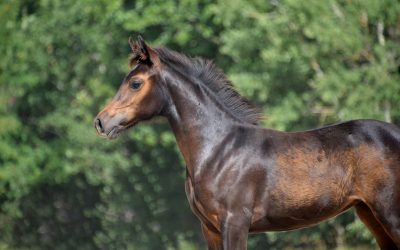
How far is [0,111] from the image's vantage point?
56.6ft

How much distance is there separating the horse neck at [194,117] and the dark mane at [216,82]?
9cm

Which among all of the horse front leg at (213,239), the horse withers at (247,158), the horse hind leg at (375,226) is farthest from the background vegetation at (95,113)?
the horse front leg at (213,239)

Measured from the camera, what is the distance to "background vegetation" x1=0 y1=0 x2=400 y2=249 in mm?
14875

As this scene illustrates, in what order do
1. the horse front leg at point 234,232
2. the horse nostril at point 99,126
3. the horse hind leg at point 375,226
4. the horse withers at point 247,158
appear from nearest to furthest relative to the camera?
the horse front leg at point 234,232, the horse withers at point 247,158, the horse nostril at point 99,126, the horse hind leg at point 375,226

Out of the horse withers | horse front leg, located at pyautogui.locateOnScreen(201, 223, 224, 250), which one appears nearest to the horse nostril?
the horse withers

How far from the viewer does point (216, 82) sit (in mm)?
6621

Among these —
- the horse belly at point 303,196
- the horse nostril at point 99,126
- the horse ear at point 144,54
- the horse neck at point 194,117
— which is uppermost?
the horse ear at point 144,54

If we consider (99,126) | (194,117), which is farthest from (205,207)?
(99,126)

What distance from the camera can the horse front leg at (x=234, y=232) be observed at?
600 centimetres

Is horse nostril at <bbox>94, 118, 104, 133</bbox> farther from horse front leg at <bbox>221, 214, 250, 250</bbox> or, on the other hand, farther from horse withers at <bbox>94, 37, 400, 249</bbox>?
horse front leg at <bbox>221, 214, 250, 250</bbox>

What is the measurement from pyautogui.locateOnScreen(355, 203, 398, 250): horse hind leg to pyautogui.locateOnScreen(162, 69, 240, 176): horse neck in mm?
1374

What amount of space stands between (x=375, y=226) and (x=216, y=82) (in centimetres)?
193

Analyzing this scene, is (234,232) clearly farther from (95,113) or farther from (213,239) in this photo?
(95,113)

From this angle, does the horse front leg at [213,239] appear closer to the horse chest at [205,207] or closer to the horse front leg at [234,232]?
the horse chest at [205,207]
